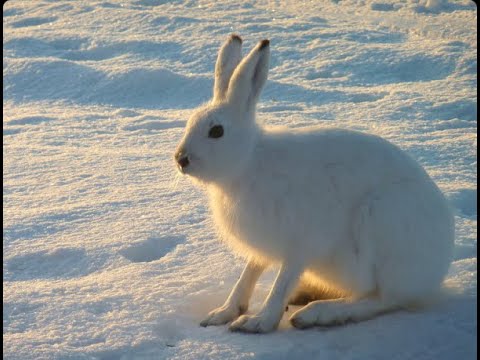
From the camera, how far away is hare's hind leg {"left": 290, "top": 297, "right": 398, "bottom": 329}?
3.08m

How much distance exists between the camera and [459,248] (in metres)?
3.85

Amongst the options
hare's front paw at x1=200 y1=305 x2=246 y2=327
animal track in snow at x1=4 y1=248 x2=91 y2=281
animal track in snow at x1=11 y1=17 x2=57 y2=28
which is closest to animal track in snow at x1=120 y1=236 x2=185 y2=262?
animal track in snow at x1=4 y1=248 x2=91 y2=281

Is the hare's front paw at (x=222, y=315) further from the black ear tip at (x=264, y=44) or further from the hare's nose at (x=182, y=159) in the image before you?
the black ear tip at (x=264, y=44)

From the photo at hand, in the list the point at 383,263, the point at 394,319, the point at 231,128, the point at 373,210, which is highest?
the point at 231,128

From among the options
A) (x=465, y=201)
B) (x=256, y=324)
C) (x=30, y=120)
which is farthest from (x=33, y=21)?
(x=256, y=324)

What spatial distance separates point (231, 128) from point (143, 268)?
1.00 metres

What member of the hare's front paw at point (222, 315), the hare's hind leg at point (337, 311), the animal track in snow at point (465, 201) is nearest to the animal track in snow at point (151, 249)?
the hare's front paw at point (222, 315)

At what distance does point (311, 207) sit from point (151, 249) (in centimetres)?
118

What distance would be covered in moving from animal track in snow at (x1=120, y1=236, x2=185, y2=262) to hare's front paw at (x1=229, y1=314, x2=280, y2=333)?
3.03 ft

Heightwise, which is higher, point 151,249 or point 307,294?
point 151,249

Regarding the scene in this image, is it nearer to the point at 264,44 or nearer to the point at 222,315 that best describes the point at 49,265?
the point at 222,315

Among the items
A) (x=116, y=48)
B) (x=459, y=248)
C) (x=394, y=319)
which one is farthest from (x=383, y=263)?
(x=116, y=48)

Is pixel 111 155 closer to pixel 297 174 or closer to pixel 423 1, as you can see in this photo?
pixel 297 174

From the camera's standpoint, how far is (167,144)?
5777mm
